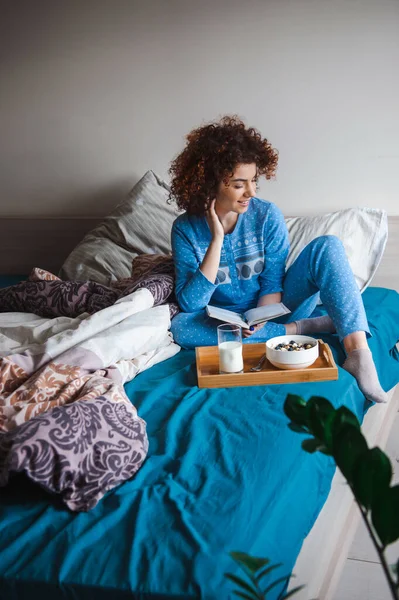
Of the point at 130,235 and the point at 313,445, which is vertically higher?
the point at 313,445

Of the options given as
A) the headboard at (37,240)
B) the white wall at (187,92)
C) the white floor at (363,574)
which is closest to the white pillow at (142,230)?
the white wall at (187,92)

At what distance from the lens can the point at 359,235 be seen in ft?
8.59

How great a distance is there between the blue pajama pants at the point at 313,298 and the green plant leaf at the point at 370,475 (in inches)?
56.1

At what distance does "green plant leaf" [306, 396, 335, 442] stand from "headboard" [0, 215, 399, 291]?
104 inches

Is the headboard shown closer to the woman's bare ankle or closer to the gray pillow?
the gray pillow

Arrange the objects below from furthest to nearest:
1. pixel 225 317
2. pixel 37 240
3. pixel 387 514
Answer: pixel 37 240, pixel 225 317, pixel 387 514

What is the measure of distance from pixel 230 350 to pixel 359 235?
99cm

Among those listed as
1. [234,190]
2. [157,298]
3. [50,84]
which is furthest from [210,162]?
[50,84]

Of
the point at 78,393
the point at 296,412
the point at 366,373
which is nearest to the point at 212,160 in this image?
the point at 366,373

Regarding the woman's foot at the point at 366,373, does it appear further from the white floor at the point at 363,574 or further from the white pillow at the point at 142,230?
the white pillow at the point at 142,230

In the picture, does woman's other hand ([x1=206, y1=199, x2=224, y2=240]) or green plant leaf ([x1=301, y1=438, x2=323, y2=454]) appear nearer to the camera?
green plant leaf ([x1=301, y1=438, x2=323, y2=454])

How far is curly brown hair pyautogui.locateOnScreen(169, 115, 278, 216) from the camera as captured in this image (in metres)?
2.25

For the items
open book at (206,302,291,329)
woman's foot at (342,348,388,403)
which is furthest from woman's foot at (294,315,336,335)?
woman's foot at (342,348,388,403)

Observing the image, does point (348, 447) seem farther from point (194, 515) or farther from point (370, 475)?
point (194, 515)
